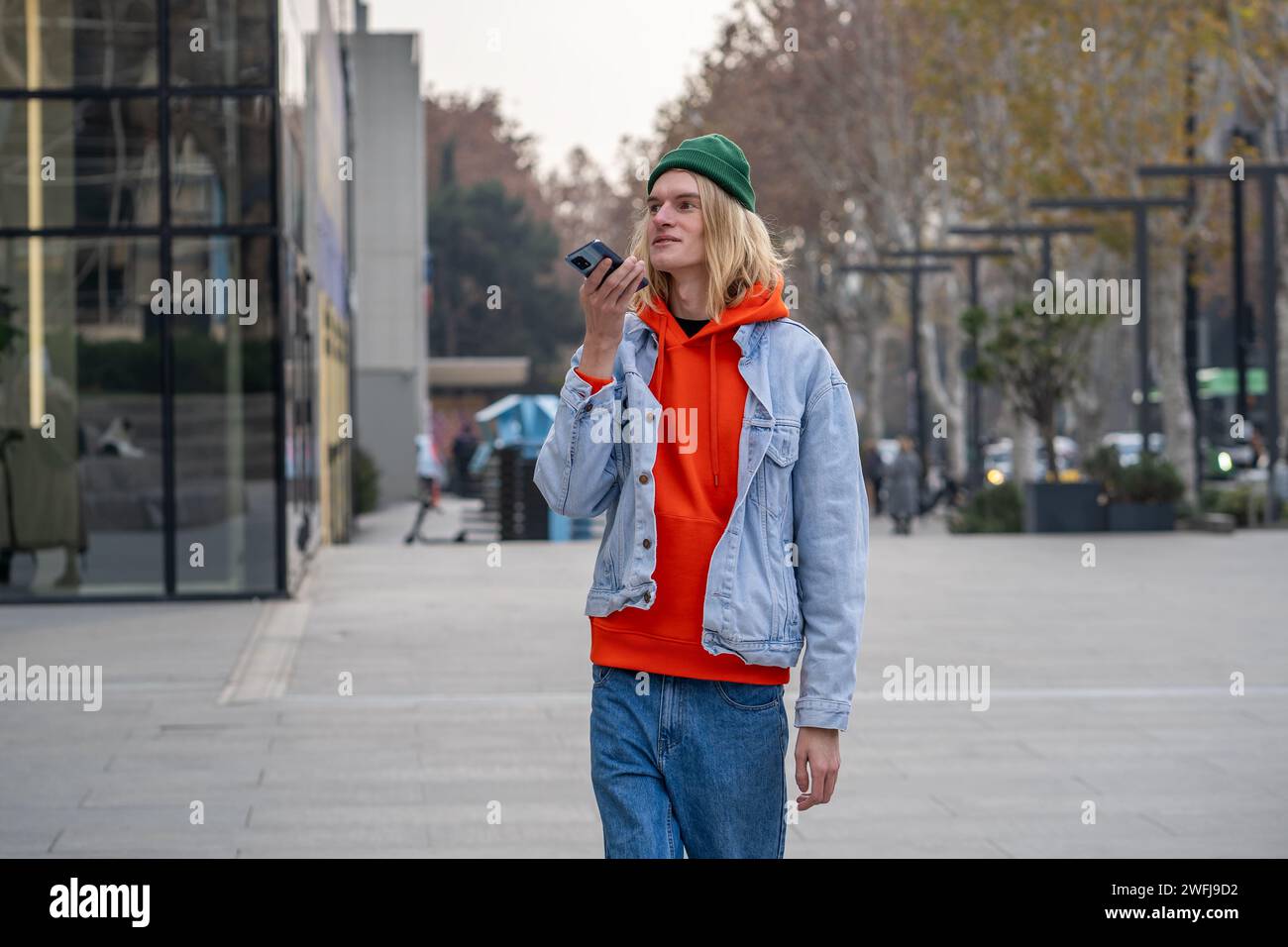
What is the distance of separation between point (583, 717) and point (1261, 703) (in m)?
3.47

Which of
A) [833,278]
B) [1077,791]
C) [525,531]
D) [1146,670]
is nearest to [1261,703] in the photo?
[1146,670]

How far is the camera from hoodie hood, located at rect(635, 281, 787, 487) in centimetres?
344

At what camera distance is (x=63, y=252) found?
16.0 metres

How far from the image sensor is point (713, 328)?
3.45 meters

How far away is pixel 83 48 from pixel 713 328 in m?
14.0

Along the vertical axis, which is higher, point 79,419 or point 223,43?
point 223,43

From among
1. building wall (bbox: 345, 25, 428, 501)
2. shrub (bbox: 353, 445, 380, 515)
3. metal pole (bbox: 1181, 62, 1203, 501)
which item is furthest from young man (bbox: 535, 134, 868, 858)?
building wall (bbox: 345, 25, 428, 501)

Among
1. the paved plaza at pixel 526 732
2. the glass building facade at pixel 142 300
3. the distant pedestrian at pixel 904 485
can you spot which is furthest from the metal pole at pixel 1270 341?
the glass building facade at pixel 142 300

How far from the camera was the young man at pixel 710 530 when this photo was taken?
340 centimetres

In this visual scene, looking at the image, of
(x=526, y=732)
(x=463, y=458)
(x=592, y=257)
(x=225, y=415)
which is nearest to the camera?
(x=592, y=257)

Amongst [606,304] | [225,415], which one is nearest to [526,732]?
[606,304]

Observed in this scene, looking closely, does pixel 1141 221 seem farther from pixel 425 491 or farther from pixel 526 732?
pixel 526 732
